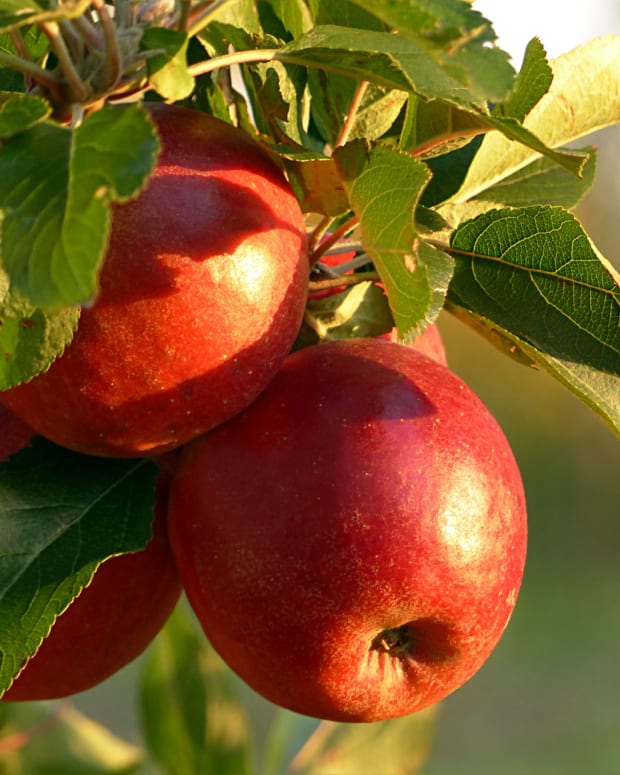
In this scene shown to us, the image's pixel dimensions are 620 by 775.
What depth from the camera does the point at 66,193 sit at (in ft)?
1.62

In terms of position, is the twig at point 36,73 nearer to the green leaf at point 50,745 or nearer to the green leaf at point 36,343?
the green leaf at point 36,343

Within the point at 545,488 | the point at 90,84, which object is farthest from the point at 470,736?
the point at 90,84

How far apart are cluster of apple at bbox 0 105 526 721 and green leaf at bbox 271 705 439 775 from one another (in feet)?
1.76

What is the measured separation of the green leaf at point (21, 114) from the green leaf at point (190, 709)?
0.77 metres

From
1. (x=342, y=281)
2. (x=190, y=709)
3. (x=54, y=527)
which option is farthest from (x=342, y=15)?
(x=190, y=709)

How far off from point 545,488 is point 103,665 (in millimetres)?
7213

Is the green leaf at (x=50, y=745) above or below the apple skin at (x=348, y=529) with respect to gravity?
below

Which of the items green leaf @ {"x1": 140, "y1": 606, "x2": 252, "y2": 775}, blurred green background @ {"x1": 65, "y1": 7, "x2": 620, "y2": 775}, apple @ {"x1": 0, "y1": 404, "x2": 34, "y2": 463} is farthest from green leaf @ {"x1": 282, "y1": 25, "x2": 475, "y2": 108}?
blurred green background @ {"x1": 65, "y1": 7, "x2": 620, "y2": 775}

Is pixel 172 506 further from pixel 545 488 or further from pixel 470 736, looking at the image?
pixel 545 488

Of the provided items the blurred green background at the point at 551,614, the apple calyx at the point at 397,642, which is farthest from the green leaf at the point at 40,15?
the blurred green background at the point at 551,614

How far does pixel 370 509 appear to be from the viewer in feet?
2.15

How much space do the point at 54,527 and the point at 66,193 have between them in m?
0.27

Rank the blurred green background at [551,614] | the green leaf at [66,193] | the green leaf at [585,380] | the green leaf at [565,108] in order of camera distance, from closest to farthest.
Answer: the green leaf at [66,193] → the green leaf at [585,380] → the green leaf at [565,108] → the blurred green background at [551,614]

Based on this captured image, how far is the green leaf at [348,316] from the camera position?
772 millimetres
